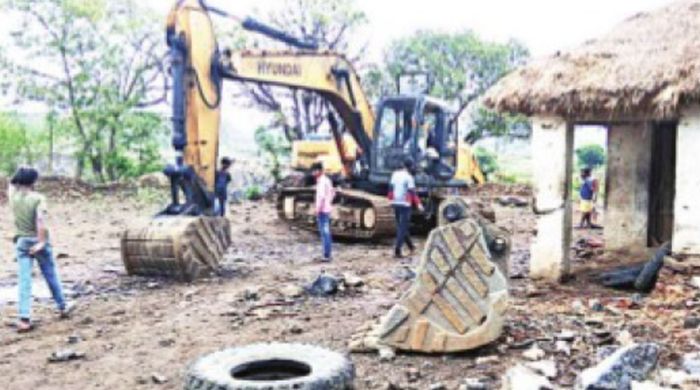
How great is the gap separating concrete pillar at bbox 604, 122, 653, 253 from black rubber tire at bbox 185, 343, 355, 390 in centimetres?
703

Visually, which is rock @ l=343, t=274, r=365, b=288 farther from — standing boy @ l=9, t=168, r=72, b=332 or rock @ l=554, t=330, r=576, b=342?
standing boy @ l=9, t=168, r=72, b=332

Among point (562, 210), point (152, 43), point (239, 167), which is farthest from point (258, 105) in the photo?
point (562, 210)

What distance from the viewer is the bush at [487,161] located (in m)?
32.4

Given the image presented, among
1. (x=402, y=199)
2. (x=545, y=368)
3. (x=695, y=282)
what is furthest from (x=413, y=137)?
(x=545, y=368)

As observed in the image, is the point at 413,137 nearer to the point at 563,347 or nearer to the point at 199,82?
the point at 199,82

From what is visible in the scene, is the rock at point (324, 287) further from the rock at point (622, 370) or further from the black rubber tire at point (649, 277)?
the rock at point (622, 370)

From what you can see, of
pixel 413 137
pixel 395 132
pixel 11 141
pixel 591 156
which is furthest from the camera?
pixel 591 156

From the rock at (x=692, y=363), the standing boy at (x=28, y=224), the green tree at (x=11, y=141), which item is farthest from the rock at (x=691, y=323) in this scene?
the green tree at (x=11, y=141)

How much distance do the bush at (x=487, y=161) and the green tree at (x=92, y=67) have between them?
40.7ft

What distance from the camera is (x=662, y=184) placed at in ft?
39.2

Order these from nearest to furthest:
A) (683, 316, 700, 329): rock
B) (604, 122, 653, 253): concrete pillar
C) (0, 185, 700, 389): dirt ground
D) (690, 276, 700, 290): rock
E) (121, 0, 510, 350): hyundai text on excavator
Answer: (0, 185, 700, 389): dirt ground < (121, 0, 510, 350): hyundai text on excavator < (683, 316, 700, 329): rock < (690, 276, 700, 290): rock < (604, 122, 653, 253): concrete pillar

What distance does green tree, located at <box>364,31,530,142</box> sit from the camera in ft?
103

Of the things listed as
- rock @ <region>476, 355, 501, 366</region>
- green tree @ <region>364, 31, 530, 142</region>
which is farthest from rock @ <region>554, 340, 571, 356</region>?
green tree @ <region>364, 31, 530, 142</region>

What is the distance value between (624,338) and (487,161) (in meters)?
26.0
